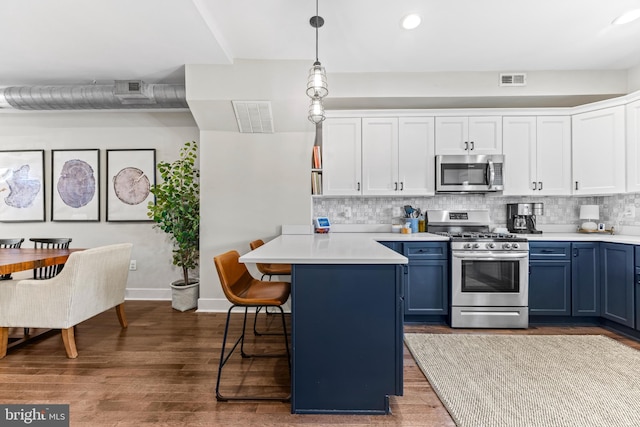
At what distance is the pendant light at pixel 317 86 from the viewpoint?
208 centimetres

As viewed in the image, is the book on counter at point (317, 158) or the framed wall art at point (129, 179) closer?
the book on counter at point (317, 158)

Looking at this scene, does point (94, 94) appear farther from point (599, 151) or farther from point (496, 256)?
point (599, 151)

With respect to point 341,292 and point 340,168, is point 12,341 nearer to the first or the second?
point 341,292

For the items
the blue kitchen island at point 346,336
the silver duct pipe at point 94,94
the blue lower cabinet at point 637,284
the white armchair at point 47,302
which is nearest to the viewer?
the blue kitchen island at point 346,336

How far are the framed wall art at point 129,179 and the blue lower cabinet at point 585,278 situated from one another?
5.18 metres

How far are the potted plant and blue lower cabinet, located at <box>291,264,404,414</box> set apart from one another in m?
2.43

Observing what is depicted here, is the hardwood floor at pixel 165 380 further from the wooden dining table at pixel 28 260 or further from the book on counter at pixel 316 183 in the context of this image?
the book on counter at pixel 316 183

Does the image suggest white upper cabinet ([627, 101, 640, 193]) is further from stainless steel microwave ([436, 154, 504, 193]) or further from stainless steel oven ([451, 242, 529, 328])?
stainless steel oven ([451, 242, 529, 328])

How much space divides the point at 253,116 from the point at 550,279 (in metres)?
3.71

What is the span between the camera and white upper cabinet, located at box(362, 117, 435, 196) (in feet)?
11.8

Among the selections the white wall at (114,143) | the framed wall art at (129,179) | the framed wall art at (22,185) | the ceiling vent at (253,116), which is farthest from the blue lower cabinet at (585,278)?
the framed wall art at (22,185)

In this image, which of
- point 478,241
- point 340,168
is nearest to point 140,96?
point 340,168

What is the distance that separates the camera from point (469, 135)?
3.56m

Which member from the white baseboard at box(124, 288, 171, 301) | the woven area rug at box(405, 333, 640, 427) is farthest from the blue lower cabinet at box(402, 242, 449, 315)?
the white baseboard at box(124, 288, 171, 301)
